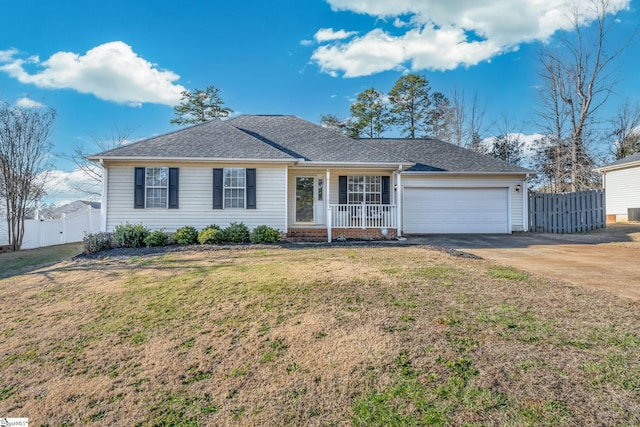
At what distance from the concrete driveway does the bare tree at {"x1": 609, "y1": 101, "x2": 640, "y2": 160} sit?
62.6ft

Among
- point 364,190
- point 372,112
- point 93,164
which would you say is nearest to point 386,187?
point 364,190

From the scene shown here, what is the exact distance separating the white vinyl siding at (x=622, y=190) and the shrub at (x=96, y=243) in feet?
86.8

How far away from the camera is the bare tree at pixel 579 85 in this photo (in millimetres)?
20297

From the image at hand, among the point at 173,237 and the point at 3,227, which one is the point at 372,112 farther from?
the point at 3,227

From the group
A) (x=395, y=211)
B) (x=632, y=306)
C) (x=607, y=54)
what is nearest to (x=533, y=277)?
(x=632, y=306)

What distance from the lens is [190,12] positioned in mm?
12555

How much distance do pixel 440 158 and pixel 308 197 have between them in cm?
660

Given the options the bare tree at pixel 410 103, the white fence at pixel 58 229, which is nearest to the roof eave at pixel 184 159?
the white fence at pixel 58 229

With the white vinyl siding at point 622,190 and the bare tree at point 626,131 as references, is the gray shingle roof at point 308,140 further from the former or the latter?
the bare tree at point 626,131

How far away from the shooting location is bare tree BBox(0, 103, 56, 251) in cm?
1421

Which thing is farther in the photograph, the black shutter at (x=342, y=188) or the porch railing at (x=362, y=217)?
the black shutter at (x=342, y=188)

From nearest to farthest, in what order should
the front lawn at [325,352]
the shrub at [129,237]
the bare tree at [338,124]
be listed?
the front lawn at [325,352] < the shrub at [129,237] < the bare tree at [338,124]

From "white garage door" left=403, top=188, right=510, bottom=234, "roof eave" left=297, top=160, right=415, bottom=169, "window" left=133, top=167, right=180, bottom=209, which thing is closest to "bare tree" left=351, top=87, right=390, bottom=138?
"white garage door" left=403, top=188, right=510, bottom=234

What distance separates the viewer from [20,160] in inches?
581
